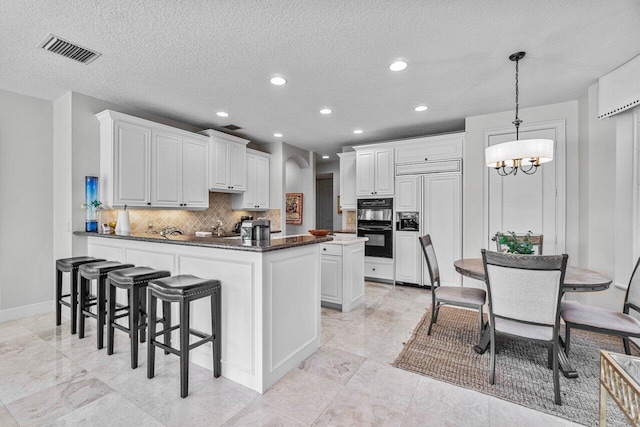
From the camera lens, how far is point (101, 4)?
198 centimetres

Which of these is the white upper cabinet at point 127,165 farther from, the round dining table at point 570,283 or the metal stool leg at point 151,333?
the round dining table at point 570,283

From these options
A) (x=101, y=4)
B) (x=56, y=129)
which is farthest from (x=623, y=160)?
(x=56, y=129)

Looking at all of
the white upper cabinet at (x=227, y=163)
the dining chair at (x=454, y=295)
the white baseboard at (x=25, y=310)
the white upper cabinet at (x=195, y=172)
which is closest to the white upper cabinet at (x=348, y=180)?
the white upper cabinet at (x=227, y=163)

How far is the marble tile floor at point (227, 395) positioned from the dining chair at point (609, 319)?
2.61 feet

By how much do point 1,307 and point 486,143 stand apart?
6.49 meters

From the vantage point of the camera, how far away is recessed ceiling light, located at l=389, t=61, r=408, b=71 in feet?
9.07

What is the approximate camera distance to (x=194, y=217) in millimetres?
4902

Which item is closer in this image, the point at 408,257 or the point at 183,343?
the point at 183,343

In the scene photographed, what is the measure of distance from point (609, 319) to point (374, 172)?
3642 millimetres

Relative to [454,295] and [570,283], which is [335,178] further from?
[570,283]

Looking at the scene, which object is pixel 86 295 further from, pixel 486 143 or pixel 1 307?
pixel 486 143

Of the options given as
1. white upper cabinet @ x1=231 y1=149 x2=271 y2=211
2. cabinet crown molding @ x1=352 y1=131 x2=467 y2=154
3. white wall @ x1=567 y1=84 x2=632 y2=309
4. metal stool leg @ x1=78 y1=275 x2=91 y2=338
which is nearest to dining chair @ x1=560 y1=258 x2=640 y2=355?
white wall @ x1=567 y1=84 x2=632 y2=309

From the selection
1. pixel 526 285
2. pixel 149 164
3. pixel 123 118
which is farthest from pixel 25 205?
pixel 526 285

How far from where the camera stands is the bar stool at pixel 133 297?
231 centimetres
